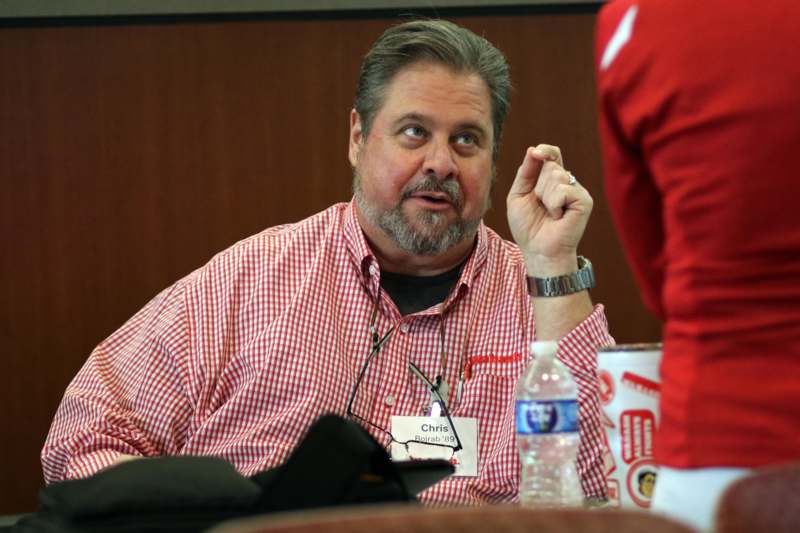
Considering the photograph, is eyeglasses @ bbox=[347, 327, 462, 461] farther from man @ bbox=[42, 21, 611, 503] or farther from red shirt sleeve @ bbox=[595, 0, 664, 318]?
red shirt sleeve @ bbox=[595, 0, 664, 318]

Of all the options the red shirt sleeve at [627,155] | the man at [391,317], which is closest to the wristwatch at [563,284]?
the man at [391,317]

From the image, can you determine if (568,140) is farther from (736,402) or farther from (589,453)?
(736,402)

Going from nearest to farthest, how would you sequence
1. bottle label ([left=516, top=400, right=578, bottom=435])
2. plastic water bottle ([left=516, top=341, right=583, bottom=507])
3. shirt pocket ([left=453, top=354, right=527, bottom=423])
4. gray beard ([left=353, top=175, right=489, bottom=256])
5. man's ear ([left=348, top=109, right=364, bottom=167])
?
1. bottle label ([left=516, top=400, right=578, bottom=435])
2. plastic water bottle ([left=516, top=341, right=583, bottom=507])
3. shirt pocket ([left=453, top=354, right=527, bottom=423])
4. gray beard ([left=353, top=175, right=489, bottom=256])
5. man's ear ([left=348, top=109, right=364, bottom=167])

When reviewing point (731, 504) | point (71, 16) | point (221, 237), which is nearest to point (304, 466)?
point (731, 504)

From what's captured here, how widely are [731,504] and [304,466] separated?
0.64m

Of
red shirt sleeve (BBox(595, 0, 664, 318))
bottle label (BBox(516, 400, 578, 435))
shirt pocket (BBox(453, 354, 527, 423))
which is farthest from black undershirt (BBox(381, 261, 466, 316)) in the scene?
red shirt sleeve (BBox(595, 0, 664, 318))

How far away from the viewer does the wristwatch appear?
6.95 feet

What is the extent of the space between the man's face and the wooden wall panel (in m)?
1.56

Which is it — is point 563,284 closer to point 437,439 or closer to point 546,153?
point 546,153

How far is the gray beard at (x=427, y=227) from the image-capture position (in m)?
2.46

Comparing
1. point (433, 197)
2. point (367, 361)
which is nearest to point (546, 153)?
point (433, 197)

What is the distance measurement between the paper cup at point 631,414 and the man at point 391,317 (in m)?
0.62

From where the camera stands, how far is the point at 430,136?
99.0 inches

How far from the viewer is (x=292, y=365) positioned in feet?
7.41
